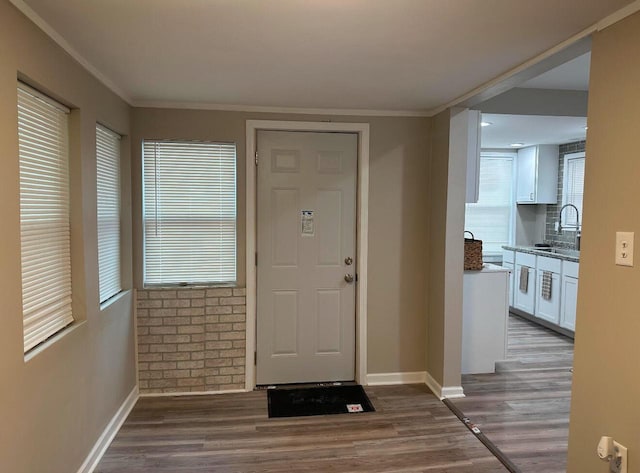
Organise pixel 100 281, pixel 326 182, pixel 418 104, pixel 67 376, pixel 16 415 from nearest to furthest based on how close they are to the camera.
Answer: pixel 16 415
pixel 67 376
pixel 100 281
pixel 418 104
pixel 326 182

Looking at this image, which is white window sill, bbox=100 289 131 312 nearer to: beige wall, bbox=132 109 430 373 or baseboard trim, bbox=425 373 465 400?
beige wall, bbox=132 109 430 373

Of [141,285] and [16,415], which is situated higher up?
[141,285]

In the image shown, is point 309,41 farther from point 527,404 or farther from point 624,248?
point 527,404

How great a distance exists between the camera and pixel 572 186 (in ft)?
18.8

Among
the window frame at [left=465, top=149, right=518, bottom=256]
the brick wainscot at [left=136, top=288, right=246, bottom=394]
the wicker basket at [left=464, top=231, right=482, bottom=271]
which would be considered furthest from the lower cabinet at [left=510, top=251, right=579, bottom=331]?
the brick wainscot at [left=136, top=288, right=246, bottom=394]

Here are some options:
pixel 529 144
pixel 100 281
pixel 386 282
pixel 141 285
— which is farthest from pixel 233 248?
pixel 529 144

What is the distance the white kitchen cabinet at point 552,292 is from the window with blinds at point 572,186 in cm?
91

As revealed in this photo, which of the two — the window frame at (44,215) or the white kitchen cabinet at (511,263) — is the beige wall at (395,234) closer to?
the window frame at (44,215)

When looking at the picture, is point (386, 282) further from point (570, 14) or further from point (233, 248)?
point (570, 14)

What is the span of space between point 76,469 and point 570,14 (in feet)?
10.5

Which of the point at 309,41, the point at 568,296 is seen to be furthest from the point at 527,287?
the point at 309,41

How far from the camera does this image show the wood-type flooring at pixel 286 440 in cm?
252

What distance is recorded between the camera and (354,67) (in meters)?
2.42

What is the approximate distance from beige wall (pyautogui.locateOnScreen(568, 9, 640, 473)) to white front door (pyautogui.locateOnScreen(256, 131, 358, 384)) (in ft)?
6.36
